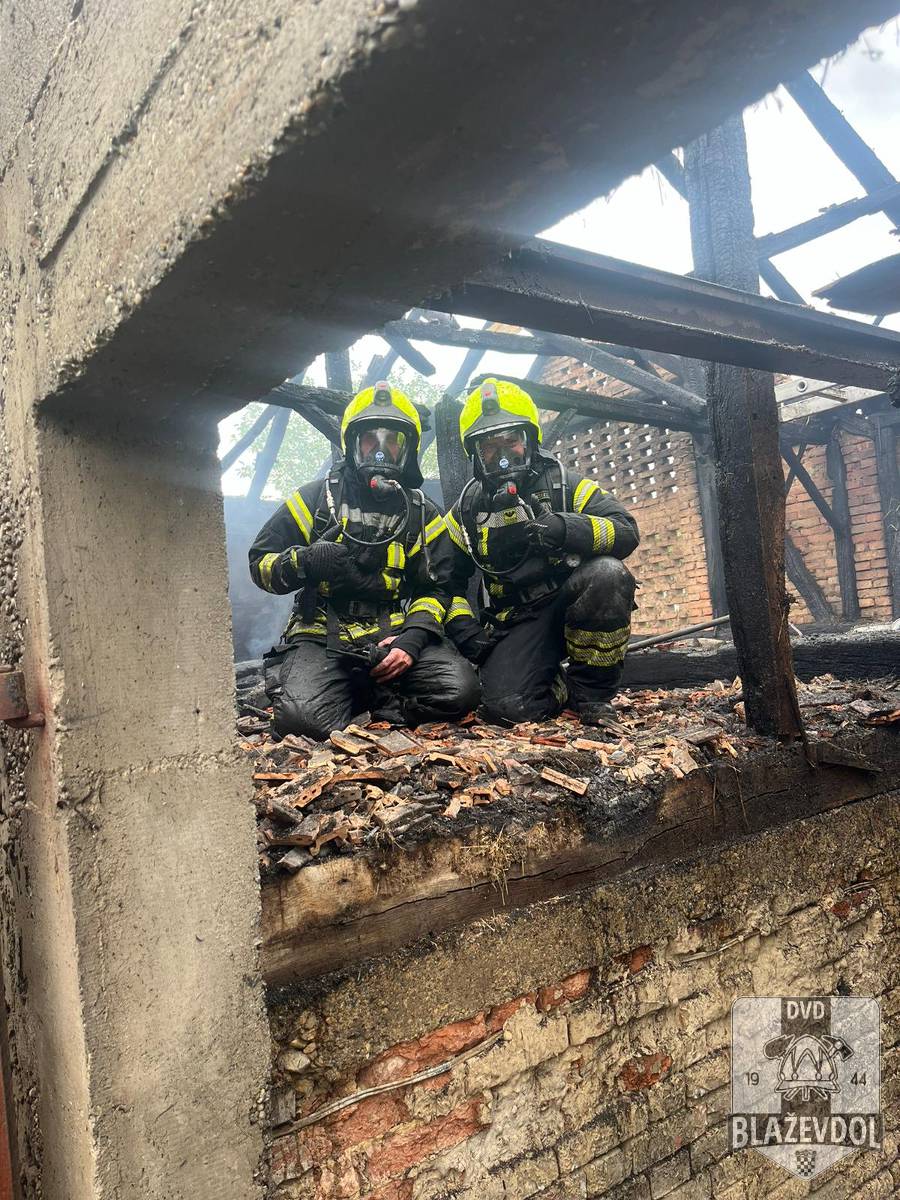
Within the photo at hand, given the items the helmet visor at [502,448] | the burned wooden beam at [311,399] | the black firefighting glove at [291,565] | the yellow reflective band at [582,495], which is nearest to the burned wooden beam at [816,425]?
the burned wooden beam at [311,399]

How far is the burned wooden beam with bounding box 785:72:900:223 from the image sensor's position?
463 centimetres

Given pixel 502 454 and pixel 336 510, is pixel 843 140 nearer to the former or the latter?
pixel 502 454

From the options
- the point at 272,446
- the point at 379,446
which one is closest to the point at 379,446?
the point at 379,446

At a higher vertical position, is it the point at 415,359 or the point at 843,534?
the point at 415,359

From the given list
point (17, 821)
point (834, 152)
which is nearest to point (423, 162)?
point (17, 821)

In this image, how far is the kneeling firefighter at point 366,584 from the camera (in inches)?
172

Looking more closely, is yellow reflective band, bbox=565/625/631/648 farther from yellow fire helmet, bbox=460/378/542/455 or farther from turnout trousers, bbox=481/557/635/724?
yellow fire helmet, bbox=460/378/542/455

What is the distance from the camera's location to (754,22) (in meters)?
0.91

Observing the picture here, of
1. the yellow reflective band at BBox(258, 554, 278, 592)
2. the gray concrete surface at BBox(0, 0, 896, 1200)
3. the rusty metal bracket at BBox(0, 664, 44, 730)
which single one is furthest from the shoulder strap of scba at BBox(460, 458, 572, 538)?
the rusty metal bracket at BBox(0, 664, 44, 730)

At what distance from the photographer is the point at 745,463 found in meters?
3.47

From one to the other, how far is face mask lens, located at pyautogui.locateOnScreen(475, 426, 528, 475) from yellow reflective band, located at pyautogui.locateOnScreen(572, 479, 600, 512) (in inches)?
15.3

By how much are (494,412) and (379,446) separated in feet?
2.22

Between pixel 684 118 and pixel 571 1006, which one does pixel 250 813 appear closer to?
pixel 571 1006

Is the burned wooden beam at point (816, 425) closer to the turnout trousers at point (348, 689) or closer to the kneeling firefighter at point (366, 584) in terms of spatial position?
the kneeling firefighter at point (366, 584)
